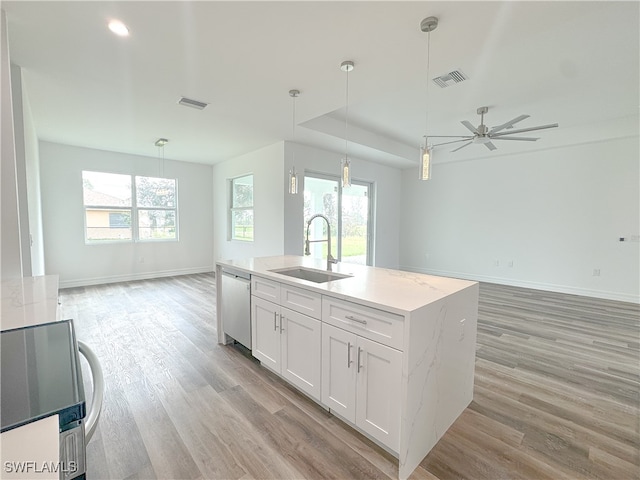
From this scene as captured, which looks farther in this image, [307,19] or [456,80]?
[456,80]

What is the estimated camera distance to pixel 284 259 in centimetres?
317

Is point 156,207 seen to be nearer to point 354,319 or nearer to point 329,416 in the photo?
point 329,416

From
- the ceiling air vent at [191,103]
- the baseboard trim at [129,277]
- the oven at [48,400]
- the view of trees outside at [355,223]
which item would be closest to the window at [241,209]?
the baseboard trim at [129,277]

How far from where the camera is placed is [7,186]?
6.52 ft

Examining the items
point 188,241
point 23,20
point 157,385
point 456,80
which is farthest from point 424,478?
point 188,241

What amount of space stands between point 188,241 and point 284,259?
4447 mm

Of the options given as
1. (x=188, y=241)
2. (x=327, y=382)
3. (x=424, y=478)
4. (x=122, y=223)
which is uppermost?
(x=122, y=223)

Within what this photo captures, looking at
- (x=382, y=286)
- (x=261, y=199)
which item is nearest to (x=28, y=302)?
(x=382, y=286)

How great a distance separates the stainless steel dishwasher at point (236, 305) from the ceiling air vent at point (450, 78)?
273 cm

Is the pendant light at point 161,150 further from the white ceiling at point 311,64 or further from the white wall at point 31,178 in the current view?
the white wall at point 31,178

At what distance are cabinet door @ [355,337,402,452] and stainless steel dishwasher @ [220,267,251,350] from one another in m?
1.30

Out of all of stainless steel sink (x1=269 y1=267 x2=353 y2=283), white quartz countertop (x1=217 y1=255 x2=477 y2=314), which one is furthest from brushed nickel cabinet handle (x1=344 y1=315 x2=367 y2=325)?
stainless steel sink (x1=269 y1=267 x2=353 y2=283)

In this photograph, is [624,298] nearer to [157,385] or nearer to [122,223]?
[157,385]

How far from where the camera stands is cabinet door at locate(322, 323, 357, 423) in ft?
5.51
